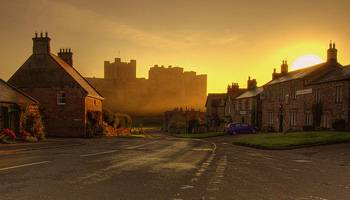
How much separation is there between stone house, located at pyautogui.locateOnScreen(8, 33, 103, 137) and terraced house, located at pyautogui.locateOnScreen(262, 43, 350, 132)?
87.3ft

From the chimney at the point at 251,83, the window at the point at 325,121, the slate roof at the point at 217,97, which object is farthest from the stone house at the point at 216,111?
the window at the point at 325,121

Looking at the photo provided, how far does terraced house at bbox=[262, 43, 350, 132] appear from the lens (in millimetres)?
43844

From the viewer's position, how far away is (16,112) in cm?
3681

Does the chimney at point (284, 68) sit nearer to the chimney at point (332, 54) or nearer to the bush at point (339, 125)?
the chimney at point (332, 54)

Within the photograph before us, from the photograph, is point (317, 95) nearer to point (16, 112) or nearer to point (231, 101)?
point (16, 112)

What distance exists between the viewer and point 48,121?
50375mm

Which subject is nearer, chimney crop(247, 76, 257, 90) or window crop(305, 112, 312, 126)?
window crop(305, 112, 312, 126)

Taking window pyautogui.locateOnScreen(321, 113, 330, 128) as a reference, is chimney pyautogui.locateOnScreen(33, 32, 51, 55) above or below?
above

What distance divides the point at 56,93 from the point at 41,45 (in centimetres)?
659

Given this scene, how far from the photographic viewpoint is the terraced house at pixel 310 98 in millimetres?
43844

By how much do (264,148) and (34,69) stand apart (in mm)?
33308

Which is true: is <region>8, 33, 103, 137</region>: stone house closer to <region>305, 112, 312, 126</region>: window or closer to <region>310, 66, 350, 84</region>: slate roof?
<region>305, 112, 312, 126</region>: window

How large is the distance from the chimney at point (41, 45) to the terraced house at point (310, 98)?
33115 millimetres

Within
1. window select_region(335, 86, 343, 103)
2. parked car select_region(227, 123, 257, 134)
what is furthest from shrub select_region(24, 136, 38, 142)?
window select_region(335, 86, 343, 103)
